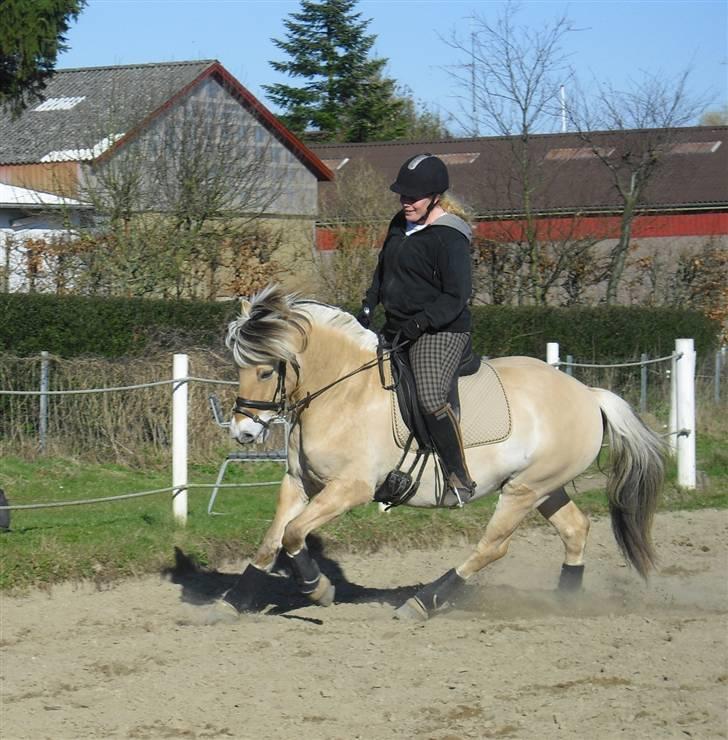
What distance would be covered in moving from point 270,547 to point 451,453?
1168mm

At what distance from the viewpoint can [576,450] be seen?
695 centimetres

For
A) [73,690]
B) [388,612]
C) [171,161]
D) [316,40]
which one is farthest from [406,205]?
[316,40]

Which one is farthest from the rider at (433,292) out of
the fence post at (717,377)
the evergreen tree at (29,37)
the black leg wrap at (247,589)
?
the evergreen tree at (29,37)

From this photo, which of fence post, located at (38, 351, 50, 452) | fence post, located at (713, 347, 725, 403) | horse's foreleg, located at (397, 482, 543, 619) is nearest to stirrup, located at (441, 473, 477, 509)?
horse's foreleg, located at (397, 482, 543, 619)

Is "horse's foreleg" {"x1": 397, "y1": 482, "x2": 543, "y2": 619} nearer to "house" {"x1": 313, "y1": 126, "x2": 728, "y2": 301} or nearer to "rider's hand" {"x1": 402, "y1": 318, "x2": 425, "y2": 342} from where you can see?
"rider's hand" {"x1": 402, "y1": 318, "x2": 425, "y2": 342}

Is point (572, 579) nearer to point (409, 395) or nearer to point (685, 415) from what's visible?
point (409, 395)

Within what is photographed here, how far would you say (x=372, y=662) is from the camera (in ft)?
18.5

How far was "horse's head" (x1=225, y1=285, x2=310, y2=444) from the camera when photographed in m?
6.01

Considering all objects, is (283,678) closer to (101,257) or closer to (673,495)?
(673,495)

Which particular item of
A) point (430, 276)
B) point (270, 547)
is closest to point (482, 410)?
point (430, 276)

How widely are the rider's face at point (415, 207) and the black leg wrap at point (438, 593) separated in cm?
211

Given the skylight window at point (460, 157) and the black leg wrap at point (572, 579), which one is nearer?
the black leg wrap at point (572, 579)

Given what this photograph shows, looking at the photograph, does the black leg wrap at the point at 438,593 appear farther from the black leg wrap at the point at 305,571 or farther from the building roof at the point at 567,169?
the building roof at the point at 567,169

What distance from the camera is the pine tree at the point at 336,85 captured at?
4938 cm
